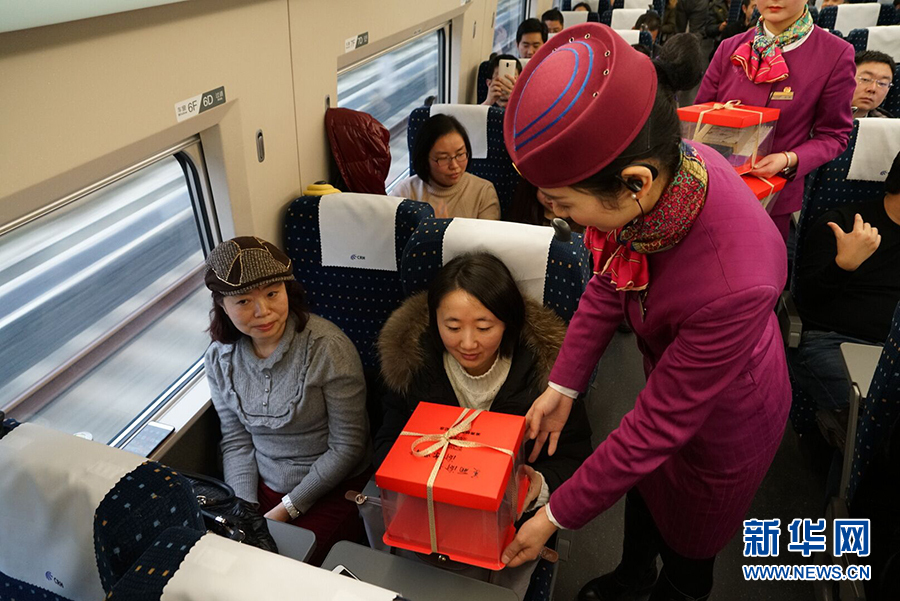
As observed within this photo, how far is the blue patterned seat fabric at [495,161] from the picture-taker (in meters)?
3.41

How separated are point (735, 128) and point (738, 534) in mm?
1622

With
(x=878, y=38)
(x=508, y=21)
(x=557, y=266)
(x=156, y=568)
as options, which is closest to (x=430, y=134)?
(x=557, y=266)

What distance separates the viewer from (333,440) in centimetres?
198

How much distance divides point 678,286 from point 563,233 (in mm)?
347

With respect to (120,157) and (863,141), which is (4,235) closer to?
(120,157)

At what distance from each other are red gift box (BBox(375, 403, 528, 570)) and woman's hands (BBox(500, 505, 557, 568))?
37 millimetres

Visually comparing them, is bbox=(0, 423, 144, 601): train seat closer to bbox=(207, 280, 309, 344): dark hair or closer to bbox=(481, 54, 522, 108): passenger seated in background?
bbox=(207, 280, 309, 344): dark hair

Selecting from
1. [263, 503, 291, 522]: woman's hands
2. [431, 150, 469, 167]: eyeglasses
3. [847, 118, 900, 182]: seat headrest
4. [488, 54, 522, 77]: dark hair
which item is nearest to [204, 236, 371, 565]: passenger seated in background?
[263, 503, 291, 522]: woman's hands

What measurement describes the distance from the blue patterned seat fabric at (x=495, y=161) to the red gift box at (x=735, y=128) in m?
1.14

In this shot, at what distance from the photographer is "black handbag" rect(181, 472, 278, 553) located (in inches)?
51.9

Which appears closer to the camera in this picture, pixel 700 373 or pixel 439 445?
pixel 700 373

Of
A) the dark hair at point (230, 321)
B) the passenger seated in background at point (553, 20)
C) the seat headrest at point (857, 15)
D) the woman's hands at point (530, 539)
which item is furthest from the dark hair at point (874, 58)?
the woman's hands at point (530, 539)

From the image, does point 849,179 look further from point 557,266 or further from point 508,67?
point 508,67

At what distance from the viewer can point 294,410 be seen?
1.93 metres
